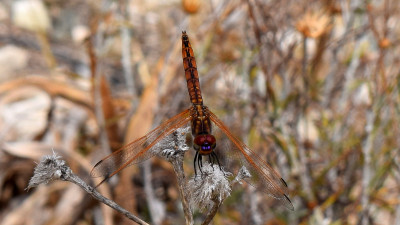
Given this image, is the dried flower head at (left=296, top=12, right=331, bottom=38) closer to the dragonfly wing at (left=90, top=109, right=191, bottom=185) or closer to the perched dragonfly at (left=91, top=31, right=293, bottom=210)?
the perched dragonfly at (left=91, top=31, right=293, bottom=210)

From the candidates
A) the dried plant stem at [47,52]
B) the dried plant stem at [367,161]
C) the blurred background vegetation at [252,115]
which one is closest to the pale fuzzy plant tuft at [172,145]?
the blurred background vegetation at [252,115]

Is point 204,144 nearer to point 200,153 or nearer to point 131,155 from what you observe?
point 200,153

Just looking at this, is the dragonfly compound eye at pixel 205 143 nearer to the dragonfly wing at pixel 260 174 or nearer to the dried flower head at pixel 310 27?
the dragonfly wing at pixel 260 174

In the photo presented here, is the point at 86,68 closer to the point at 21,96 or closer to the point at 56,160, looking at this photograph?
the point at 21,96

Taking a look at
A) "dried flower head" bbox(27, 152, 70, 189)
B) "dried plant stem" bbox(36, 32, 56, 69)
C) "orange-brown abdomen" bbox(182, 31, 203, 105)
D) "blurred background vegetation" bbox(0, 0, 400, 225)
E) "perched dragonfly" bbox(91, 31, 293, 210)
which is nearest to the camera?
"dried flower head" bbox(27, 152, 70, 189)

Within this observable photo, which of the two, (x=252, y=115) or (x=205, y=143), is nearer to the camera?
(x=205, y=143)

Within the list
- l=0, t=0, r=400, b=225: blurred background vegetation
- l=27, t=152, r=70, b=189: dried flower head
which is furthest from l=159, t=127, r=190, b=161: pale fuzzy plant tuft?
l=0, t=0, r=400, b=225: blurred background vegetation

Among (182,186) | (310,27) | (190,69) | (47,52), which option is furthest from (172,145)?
(47,52)
